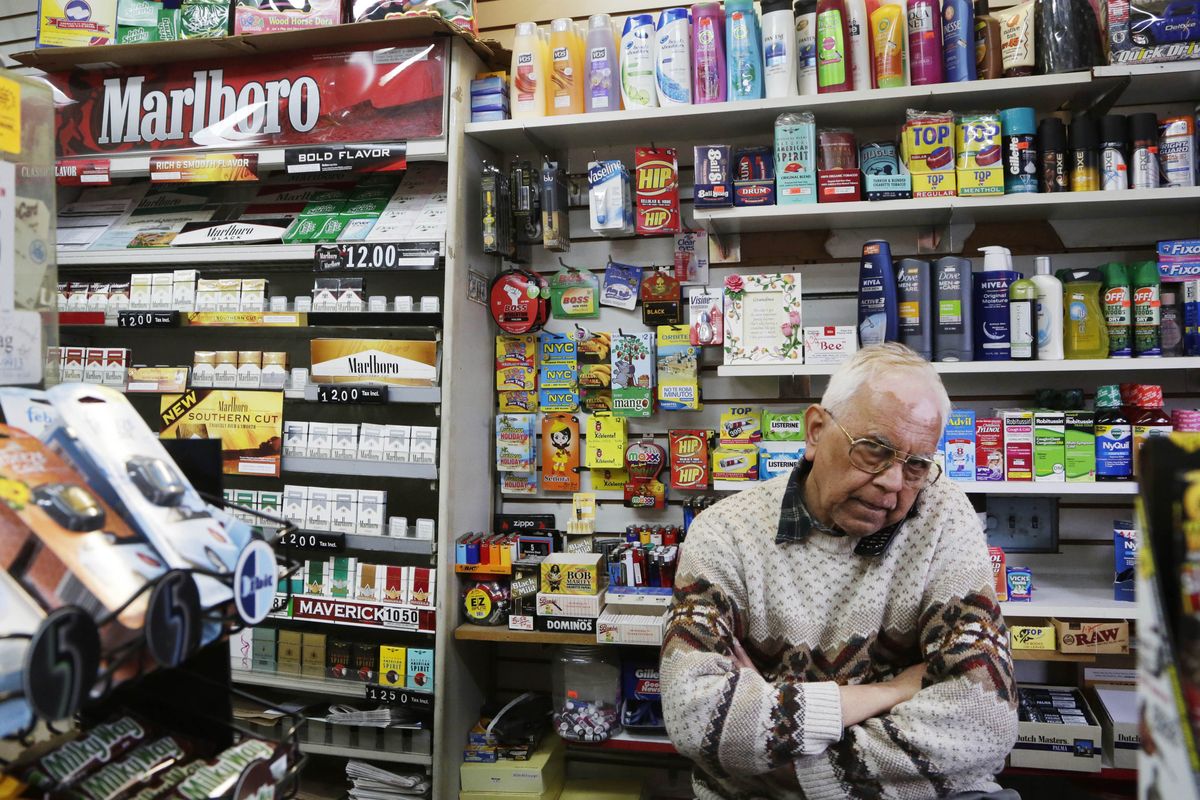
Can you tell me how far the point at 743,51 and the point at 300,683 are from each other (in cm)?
292

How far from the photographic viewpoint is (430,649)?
3.13 metres

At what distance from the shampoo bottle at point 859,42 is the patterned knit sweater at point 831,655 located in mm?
1676

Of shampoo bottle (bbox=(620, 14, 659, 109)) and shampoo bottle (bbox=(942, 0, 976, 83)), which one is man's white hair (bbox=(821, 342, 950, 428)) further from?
shampoo bottle (bbox=(620, 14, 659, 109))

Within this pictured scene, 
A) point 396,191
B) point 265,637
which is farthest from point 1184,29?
point 265,637

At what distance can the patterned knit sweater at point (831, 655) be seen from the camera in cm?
163

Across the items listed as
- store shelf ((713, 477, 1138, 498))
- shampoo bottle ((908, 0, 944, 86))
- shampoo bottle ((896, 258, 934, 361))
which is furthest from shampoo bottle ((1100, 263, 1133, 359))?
shampoo bottle ((908, 0, 944, 86))

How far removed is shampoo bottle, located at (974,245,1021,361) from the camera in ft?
9.27

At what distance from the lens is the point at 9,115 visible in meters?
1.26

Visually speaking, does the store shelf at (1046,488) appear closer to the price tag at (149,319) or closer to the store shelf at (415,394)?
the store shelf at (415,394)

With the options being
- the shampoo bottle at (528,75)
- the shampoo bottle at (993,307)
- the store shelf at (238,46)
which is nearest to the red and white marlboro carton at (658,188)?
the shampoo bottle at (528,75)

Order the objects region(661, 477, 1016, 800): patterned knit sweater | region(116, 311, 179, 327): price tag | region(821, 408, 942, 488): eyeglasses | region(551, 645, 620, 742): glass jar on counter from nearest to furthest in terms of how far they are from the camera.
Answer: region(661, 477, 1016, 800): patterned knit sweater → region(821, 408, 942, 488): eyeglasses → region(551, 645, 620, 742): glass jar on counter → region(116, 311, 179, 327): price tag

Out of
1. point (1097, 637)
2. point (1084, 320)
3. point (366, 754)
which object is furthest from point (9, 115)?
point (1097, 637)

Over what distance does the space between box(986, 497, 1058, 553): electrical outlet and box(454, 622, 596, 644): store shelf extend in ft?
5.09

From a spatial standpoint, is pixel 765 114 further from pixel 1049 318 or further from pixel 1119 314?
pixel 1119 314
